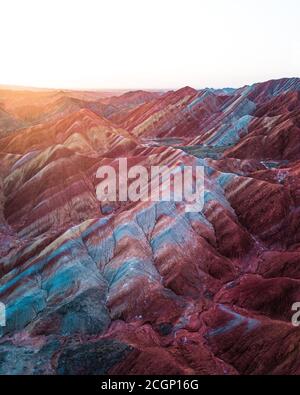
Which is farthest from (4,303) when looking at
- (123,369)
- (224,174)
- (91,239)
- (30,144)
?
(30,144)

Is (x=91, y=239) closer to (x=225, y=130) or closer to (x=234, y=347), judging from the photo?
(x=234, y=347)

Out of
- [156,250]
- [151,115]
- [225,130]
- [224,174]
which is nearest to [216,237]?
[156,250]

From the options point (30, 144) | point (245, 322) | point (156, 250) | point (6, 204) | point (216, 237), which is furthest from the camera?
point (30, 144)

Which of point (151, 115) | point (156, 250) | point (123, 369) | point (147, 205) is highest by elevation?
point (151, 115)

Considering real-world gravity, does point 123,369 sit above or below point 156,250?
below

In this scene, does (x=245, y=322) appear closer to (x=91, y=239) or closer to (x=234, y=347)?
(x=234, y=347)

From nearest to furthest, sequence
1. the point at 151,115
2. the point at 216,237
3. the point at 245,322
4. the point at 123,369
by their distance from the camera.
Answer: the point at 123,369 < the point at 245,322 < the point at 216,237 < the point at 151,115

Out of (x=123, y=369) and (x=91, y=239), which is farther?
(x=91, y=239)
